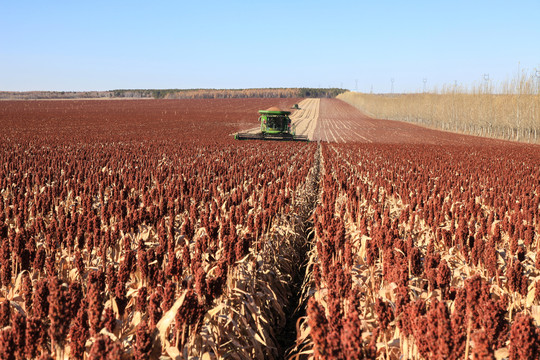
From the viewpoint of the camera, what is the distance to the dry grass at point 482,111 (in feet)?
136

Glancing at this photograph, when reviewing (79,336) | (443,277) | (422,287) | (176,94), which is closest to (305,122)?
(422,287)

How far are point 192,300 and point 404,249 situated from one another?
2.96 meters

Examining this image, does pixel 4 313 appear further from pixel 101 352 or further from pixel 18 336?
pixel 101 352

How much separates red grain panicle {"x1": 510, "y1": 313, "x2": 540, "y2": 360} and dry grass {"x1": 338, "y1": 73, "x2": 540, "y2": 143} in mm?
42470

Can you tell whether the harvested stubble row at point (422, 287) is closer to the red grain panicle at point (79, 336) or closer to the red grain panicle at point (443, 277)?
the red grain panicle at point (443, 277)

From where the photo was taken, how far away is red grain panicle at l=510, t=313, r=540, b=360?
94.6 inches

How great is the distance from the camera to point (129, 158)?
54.7 feet

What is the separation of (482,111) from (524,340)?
51487mm

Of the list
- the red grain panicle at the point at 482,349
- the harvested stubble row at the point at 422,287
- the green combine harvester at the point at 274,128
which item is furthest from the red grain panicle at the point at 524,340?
the green combine harvester at the point at 274,128

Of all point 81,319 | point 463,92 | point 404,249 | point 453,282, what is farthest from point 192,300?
point 463,92

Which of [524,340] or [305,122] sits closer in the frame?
[524,340]

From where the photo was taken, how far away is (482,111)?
159 feet

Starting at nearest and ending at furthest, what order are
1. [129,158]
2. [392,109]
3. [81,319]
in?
[81,319] → [129,158] → [392,109]

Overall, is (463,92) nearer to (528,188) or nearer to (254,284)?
(528,188)
